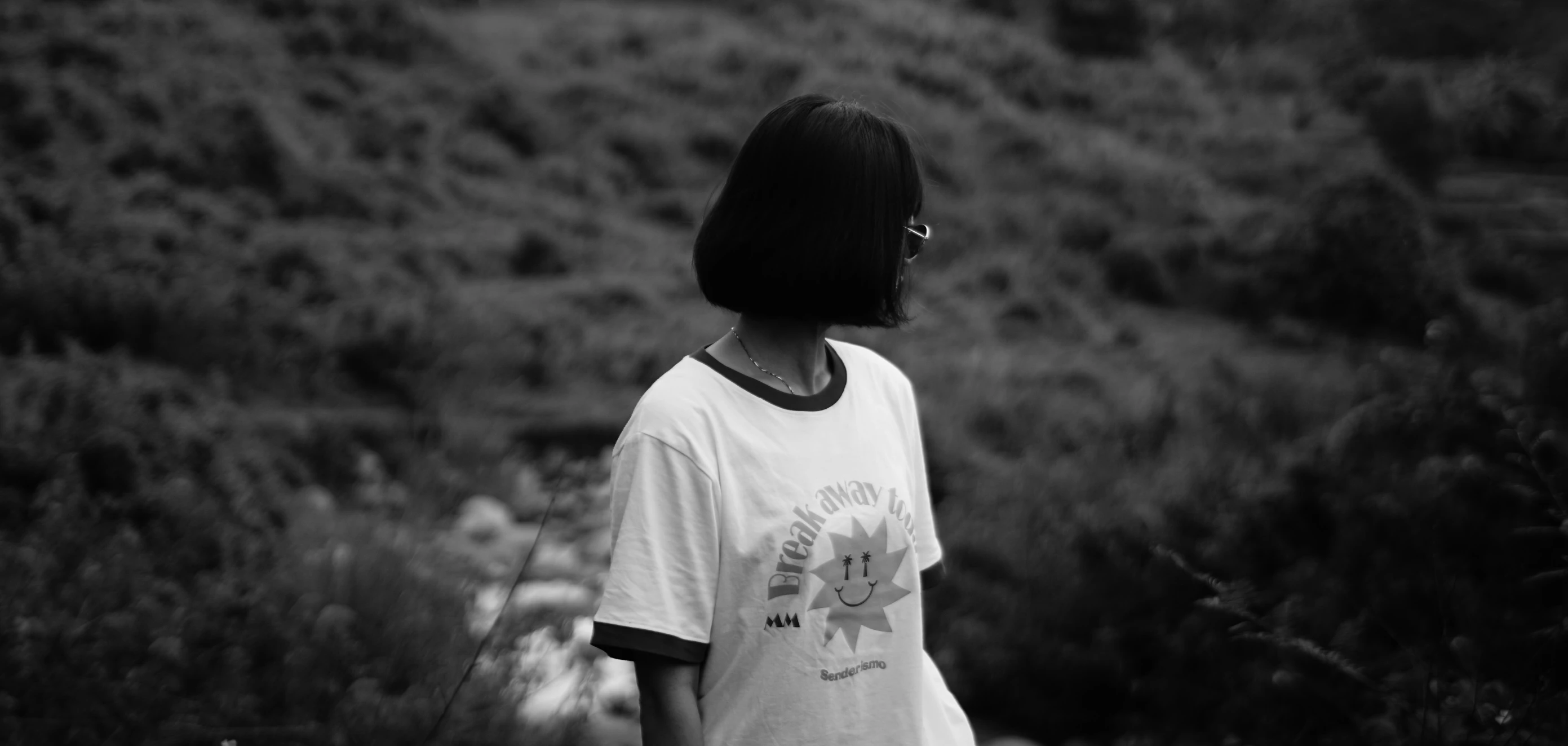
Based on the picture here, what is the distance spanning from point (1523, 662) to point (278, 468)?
481 centimetres

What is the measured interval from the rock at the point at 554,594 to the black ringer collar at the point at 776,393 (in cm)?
286

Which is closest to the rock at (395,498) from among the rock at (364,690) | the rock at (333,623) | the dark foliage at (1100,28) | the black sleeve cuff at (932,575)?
the rock at (333,623)

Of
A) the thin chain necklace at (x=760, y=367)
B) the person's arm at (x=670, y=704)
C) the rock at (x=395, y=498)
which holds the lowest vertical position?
the rock at (x=395, y=498)

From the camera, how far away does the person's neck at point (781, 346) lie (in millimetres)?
1707

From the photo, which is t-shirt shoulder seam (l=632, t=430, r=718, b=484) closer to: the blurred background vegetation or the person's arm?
the person's arm

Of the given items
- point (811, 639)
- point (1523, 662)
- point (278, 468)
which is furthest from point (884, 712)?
point (278, 468)

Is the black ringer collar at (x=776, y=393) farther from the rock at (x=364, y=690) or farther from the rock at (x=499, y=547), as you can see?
the rock at (x=499, y=547)

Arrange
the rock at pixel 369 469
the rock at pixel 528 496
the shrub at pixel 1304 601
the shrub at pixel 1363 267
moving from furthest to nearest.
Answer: the shrub at pixel 1363 267, the rock at pixel 528 496, the rock at pixel 369 469, the shrub at pixel 1304 601

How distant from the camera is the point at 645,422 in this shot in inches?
60.9

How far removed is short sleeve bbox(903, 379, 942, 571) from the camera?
1885mm

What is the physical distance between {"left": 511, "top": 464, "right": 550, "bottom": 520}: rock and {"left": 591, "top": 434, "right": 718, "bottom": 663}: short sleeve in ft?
15.5

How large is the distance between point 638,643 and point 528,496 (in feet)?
16.5

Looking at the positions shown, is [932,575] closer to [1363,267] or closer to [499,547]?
[499,547]

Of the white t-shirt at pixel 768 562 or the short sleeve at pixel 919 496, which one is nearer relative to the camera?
the white t-shirt at pixel 768 562
